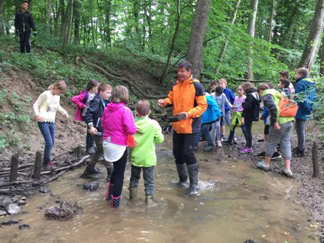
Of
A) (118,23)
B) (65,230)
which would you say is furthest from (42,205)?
(118,23)

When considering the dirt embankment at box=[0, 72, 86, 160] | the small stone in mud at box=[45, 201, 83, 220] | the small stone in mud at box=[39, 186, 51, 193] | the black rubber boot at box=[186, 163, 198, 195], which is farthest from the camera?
the dirt embankment at box=[0, 72, 86, 160]

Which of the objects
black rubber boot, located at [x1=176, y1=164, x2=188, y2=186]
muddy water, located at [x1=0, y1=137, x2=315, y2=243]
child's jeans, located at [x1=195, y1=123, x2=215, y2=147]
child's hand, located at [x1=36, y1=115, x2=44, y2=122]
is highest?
child's hand, located at [x1=36, y1=115, x2=44, y2=122]

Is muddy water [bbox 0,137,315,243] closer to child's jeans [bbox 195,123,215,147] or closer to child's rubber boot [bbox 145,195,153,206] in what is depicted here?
child's rubber boot [bbox 145,195,153,206]

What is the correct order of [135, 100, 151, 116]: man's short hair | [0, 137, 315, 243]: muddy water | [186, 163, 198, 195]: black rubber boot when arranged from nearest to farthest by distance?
[0, 137, 315, 243]: muddy water, [135, 100, 151, 116]: man's short hair, [186, 163, 198, 195]: black rubber boot

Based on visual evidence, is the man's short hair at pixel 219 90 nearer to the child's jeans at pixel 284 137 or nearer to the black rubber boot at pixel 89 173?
the child's jeans at pixel 284 137

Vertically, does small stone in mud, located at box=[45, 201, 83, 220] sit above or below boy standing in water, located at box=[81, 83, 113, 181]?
below

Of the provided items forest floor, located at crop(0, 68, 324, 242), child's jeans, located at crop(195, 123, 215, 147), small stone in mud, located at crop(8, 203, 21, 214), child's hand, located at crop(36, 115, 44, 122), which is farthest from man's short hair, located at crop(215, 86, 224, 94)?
small stone in mud, located at crop(8, 203, 21, 214)

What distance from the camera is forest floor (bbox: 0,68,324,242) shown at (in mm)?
5445

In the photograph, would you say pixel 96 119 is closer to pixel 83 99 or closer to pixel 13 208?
pixel 83 99

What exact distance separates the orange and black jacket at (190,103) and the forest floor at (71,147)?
7.92 feet

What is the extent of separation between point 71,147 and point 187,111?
13.0 feet

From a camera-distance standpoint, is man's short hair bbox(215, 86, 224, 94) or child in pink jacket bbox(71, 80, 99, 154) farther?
man's short hair bbox(215, 86, 224, 94)

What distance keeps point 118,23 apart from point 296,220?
1766 cm

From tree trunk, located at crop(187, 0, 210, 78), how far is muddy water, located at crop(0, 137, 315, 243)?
599cm
